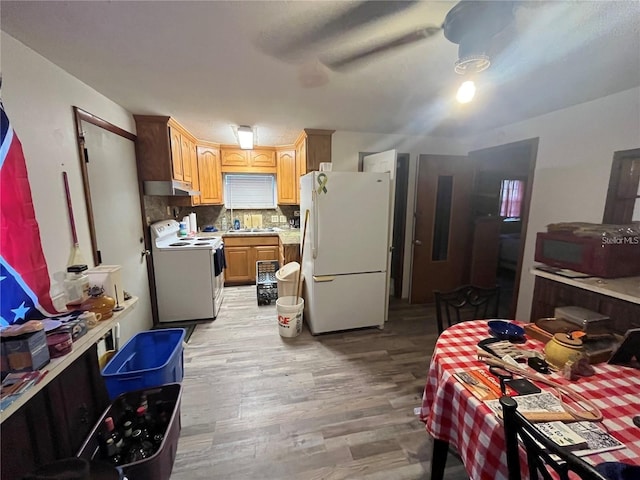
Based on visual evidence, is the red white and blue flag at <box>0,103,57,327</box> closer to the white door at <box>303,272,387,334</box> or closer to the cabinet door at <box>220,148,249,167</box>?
the white door at <box>303,272,387,334</box>

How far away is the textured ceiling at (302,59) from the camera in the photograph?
1.16 metres

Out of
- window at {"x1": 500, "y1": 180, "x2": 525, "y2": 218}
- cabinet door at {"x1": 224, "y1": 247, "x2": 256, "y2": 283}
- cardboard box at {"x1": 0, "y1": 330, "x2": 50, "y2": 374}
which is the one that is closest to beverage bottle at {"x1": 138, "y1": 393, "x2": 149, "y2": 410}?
cardboard box at {"x1": 0, "y1": 330, "x2": 50, "y2": 374}

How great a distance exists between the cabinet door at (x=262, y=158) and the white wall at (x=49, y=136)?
2.51 meters

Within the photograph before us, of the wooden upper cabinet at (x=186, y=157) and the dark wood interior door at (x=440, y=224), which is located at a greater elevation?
the wooden upper cabinet at (x=186, y=157)

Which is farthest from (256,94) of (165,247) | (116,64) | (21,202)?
(165,247)

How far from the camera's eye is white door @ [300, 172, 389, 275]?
2.55 m

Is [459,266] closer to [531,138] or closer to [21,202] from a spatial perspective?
[531,138]

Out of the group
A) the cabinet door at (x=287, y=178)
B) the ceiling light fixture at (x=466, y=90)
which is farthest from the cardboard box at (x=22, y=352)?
the cabinet door at (x=287, y=178)

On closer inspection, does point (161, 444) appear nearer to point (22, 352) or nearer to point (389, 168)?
point (22, 352)

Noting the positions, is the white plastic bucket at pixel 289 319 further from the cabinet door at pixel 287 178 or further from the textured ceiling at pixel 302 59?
the cabinet door at pixel 287 178

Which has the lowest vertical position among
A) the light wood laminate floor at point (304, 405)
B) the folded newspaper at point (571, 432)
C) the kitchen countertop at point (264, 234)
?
the light wood laminate floor at point (304, 405)

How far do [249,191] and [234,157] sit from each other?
0.69 metres

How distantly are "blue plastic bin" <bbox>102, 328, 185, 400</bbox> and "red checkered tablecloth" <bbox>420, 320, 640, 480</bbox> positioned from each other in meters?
A: 1.59

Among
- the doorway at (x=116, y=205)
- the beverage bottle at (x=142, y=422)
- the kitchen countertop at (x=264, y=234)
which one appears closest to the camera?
the beverage bottle at (x=142, y=422)
